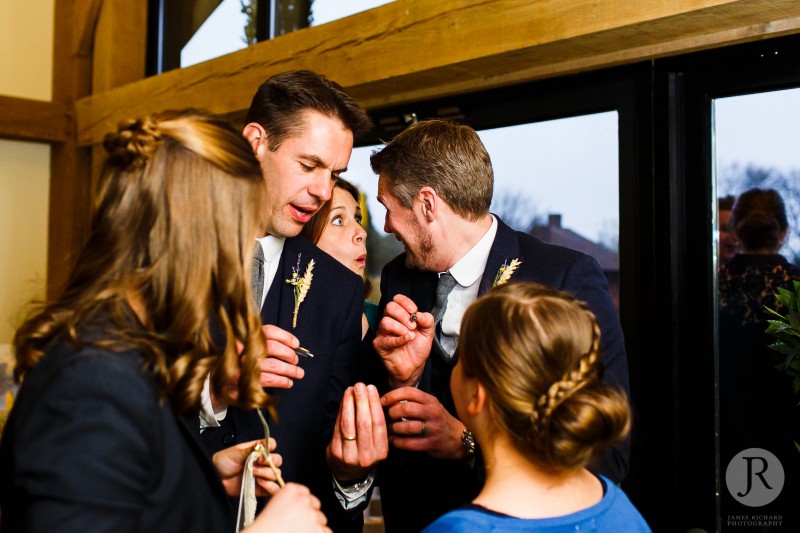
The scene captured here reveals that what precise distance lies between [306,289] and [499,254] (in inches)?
19.7

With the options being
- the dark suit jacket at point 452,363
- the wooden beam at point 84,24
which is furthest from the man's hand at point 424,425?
the wooden beam at point 84,24

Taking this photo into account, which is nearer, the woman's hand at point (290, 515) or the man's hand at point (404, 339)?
the woman's hand at point (290, 515)

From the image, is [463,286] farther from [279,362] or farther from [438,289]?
[279,362]

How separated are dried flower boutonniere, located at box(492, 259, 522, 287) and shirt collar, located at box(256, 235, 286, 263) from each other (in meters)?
0.59

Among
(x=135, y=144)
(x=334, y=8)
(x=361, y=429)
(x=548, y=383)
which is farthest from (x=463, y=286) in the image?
(x=334, y=8)

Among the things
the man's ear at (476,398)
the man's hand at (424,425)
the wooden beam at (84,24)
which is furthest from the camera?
the wooden beam at (84,24)

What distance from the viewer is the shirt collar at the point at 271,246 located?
2133 millimetres

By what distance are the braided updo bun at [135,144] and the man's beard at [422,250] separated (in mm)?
1046

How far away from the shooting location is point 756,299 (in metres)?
2.33

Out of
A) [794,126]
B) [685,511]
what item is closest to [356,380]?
[685,511]

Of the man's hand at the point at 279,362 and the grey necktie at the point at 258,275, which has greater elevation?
the grey necktie at the point at 258,275

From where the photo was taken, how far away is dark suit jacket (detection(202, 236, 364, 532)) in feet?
6.46
